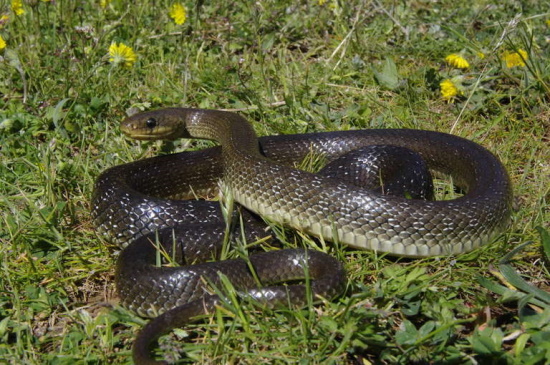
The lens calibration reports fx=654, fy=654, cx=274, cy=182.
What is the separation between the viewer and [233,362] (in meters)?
3.39

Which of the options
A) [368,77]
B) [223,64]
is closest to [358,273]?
[368,77]

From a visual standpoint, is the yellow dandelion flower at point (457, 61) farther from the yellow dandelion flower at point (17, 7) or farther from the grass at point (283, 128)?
the yellow dandelion flower at point (17, 7)

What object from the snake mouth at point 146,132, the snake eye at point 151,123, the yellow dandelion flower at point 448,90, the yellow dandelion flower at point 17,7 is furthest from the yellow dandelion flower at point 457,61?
the yellow dandelion flower at point 17,7

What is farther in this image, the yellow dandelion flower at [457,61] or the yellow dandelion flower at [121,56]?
the yellow dandelion flower at [457,61]

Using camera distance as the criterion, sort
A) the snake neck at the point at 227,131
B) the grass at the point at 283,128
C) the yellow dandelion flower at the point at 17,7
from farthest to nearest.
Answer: the yellow dandelion flower at the point at 17,7, the snake neck at the point at 227,131, the grass at the point at 283,128

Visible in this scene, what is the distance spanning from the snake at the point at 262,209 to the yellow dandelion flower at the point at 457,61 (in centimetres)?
129

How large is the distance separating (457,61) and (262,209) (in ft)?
10.4

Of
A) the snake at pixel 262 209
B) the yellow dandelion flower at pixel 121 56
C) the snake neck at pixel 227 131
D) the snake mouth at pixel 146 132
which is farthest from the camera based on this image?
the yellow dandelion flower at pixel 121 56

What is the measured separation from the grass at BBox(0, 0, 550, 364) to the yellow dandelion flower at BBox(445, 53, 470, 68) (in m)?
0.10

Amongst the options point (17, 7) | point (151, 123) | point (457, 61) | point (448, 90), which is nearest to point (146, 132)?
point (151, 123)

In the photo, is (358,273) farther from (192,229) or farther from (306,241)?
(192,229)

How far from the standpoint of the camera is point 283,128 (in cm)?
629

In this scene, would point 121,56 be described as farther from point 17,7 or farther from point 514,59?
point 514,59

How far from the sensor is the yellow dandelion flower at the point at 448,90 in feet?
21.1
